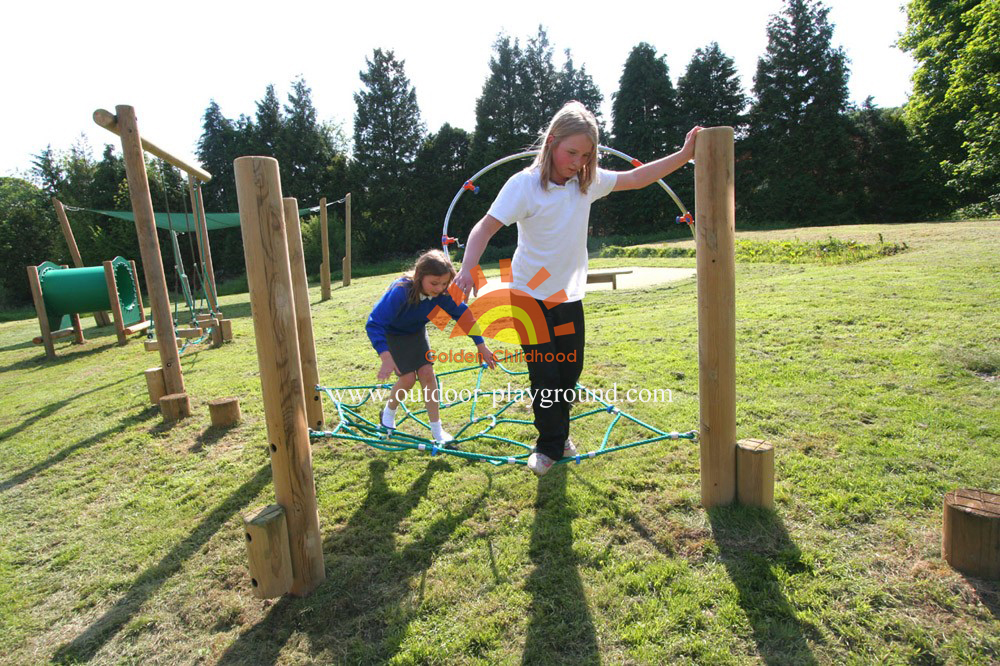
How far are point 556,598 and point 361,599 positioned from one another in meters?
0.76

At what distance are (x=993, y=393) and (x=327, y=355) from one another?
6.06 m

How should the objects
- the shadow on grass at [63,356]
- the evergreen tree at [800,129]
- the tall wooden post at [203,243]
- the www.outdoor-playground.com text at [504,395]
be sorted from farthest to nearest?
the evergreen tree at [800,129] < the shadow on grass at [63,356] < the tall wooden post at [203,243] < the www.outdoor-playground.com text at [504,395]

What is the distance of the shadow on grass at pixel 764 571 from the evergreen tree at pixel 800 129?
27481mm

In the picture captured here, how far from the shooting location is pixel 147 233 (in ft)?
15.0

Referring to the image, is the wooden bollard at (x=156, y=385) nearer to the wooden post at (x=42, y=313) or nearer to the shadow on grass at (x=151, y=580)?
the shadow on grass at (x=151, y=580)

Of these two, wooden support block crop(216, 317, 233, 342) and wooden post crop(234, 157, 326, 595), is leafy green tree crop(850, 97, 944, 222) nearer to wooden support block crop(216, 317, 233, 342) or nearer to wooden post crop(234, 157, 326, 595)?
wooden support block crop(216, 317, 233, 342)

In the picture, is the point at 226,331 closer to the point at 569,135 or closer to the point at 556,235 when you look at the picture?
the point at 556,235

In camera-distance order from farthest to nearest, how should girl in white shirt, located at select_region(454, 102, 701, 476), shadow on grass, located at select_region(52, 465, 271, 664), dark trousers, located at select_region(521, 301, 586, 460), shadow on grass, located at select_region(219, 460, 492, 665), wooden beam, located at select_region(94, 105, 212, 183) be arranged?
wooden beam, located at select_region(94, 105, 212, 183)
dark trousers, located at select_region(521, 301, 586, 460)
girl in white shirt, located at select_region(454, 102, 701, 476)
shadow on grass, located at select_region(52, 465, 271, 664)
shadow on grass, located at select_region(219, 460, 492, 665)

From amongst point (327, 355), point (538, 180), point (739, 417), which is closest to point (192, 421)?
point (327, 355)

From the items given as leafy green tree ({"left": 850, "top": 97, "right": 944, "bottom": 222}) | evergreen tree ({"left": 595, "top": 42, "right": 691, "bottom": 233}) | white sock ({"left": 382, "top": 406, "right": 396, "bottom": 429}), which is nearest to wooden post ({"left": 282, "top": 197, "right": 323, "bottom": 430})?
white sock ({"left": 382, "top": 406, "right": 396, "bottom": 429})

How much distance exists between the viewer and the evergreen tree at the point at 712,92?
30.2 meters

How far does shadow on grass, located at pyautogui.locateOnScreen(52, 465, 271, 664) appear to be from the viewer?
2066mm

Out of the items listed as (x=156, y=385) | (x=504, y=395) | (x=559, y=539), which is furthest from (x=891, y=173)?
(x=156, y=385)

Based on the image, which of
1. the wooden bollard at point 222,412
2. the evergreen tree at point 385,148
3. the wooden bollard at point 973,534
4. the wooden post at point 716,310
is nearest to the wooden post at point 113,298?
the wooden bollard at point 222,412
